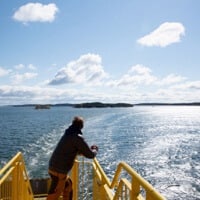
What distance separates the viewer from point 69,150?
499cm

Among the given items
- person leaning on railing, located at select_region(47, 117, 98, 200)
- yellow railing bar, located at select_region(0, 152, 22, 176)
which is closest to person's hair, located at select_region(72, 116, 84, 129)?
person leaning on railing, located at select_region(47, 117, 98, 200)

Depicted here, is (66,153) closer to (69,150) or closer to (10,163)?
(69,150)

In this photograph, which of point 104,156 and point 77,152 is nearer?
point 77,152

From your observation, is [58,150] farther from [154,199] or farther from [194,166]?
[194,166]

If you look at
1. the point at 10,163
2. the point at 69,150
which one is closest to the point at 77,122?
the point at 69,150

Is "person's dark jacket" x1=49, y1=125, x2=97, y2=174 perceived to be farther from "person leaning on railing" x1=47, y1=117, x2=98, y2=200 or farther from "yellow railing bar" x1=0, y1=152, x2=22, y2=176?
"yellow railing bar" x1=0, y1=152, x2=22, y2=176

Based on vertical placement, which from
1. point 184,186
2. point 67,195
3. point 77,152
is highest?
point 77,152

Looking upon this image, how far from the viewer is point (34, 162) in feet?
85.1

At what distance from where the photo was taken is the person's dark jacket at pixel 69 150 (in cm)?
493

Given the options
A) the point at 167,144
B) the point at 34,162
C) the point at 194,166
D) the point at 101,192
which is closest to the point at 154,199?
the point at 101,192

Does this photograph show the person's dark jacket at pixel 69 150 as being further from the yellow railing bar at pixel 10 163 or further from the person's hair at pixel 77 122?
the yellow railing bar at pixel 10 163

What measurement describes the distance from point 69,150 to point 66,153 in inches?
3.1

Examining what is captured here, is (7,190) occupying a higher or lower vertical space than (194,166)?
higher

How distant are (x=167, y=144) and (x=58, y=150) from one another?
134 ft
